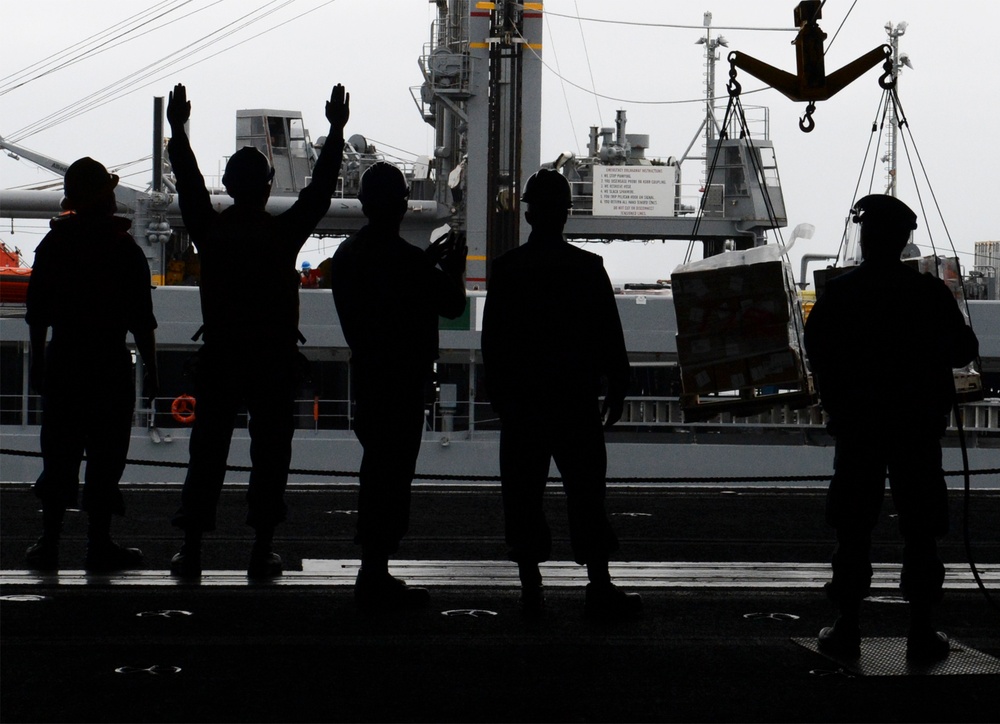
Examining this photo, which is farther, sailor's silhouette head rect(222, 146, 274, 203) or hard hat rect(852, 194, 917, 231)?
sailor's silhouette head rect(222, 146, 274, 203)

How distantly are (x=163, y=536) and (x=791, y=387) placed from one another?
300 cm

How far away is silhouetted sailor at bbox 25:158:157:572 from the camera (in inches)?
189

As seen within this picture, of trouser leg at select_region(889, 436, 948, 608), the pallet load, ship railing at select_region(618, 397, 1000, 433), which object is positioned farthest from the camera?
ship railing at select_region(618, 397, 1000, 433)

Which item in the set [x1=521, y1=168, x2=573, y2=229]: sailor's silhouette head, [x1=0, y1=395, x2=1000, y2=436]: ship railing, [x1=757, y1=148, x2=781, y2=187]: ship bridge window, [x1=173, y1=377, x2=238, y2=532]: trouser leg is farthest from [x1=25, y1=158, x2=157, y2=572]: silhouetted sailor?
[x1=757, y1=148, x2=781, y2=187]: ship bridge window

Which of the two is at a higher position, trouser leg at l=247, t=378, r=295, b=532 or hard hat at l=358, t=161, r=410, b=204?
hard hat at l=358, t=161, r=410, b=204

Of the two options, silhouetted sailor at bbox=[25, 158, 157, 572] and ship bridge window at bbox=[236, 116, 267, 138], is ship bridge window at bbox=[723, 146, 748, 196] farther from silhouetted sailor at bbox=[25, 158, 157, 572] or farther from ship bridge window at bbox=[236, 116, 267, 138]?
silhouetted sailor at bbox=[25, 158, 157, 572]

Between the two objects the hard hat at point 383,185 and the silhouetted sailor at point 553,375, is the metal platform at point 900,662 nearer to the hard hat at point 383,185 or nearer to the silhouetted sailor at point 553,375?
the silhouetted sailor at point 553,375

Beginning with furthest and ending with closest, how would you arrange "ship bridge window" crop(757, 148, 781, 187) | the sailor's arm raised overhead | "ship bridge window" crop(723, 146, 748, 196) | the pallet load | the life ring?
1. "ship bridge window" crop(757, 148, 781, 187)
2. "ship bridge window" crop(723, 146, 748, 196)
3. the life ring
4. the pallet load
5. the sailor's arm raised overhead

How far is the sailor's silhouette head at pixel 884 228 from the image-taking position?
12.6 ft

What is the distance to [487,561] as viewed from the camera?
557 centimetres

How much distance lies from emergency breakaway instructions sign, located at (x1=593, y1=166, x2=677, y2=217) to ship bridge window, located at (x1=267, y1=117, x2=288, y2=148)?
7544 mm

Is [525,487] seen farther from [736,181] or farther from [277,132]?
[736,181]

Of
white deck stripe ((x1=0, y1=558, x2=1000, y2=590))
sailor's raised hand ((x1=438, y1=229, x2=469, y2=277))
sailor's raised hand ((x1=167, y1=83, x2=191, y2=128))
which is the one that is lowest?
white deck stripe ((x1=0, y1=558, x2=1000, y2=590))

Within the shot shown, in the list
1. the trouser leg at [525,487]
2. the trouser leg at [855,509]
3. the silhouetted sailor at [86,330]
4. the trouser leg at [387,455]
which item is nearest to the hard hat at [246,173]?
the silhouetted sailor at [86,330]
